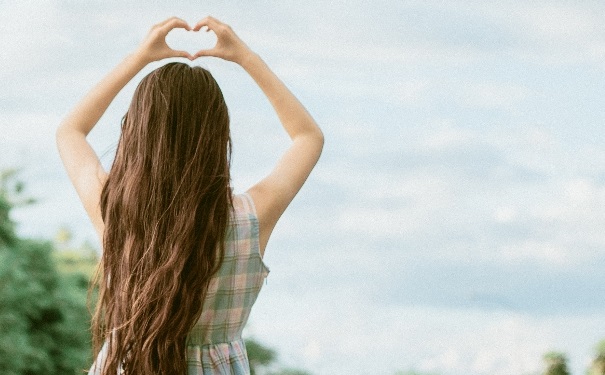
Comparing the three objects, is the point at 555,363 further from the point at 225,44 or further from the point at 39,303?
the point at 39,303

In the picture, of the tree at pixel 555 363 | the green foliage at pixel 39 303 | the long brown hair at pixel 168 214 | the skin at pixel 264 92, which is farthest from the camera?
the green foliage at pixel 39 303

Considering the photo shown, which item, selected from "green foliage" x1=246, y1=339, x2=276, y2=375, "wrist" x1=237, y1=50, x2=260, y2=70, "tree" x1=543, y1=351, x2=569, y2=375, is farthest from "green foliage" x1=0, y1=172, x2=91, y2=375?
"wrist" x1=237, y1=50, x2=260, y2=70

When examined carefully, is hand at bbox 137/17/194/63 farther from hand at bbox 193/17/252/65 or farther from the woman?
the woman

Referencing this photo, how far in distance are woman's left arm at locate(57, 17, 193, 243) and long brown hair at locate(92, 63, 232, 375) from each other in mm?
127

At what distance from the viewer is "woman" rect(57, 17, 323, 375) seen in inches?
77.3

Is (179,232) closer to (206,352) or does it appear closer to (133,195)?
(133,195)

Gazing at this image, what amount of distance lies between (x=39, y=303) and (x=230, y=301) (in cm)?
609

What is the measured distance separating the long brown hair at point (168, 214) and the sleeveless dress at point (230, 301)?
3 cm

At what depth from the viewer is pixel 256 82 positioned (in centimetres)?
219

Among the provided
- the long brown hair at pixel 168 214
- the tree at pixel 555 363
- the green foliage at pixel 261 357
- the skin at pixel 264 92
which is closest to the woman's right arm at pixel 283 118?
the skin at pixel 264 92

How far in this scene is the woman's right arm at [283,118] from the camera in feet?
6.90

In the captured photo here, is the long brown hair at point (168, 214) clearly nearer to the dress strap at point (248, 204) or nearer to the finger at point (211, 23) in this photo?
the dress strap at point (248, 204)

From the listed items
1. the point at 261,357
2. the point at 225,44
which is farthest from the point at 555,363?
the point at 261,357

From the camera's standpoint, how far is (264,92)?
2.19m
